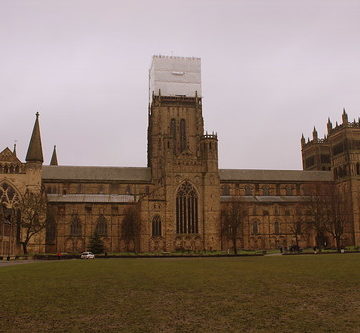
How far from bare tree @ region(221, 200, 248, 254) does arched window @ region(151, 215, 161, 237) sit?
12392 millimetres

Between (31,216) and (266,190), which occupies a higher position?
(266,190)

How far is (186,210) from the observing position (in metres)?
86.9

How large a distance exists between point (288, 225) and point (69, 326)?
283ft

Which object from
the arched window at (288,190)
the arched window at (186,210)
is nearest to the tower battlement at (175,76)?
the arched window at (288,190)

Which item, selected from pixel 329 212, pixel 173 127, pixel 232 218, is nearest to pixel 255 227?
pixel 232 218

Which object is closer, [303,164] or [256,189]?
[256,189]

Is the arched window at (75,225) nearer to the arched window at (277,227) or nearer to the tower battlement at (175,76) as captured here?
the tower battlement at (175,76)

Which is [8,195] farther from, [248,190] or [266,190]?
[266,190]

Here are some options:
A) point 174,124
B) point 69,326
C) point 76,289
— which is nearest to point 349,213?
point 174,124

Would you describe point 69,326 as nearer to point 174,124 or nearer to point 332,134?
point 174,124

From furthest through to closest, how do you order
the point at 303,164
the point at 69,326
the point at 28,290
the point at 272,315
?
the point at 303,164 → the point at 28,290 → the point at 272,315 → the point at 69,326

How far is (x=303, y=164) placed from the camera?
414 ft

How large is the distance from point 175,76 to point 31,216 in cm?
5609

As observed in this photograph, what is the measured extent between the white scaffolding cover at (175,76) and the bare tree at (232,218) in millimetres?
34114
